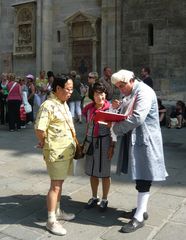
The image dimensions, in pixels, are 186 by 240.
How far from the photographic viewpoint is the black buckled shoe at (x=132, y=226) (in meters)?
4.62

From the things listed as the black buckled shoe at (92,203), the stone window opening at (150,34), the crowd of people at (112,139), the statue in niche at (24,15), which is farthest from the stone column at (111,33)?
the crowd of people at (112,139)

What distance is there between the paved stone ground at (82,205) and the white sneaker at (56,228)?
6 cm

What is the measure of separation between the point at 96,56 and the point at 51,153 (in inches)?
674

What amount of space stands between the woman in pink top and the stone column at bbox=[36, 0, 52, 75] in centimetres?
1049

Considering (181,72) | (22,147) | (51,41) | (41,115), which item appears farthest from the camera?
(51,41)

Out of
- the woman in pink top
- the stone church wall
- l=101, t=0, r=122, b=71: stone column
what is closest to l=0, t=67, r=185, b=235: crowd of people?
the woman in pink top

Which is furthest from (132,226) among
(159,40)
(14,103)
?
(159,40)

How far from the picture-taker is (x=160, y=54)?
19.3m

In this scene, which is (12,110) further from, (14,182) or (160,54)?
(160,54)

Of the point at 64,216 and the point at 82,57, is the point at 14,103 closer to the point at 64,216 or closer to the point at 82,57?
the point at 64,216

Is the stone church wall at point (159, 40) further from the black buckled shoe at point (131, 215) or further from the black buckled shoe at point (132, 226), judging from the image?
the black buckled shoe at point (132, 226)

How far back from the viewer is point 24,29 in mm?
24281

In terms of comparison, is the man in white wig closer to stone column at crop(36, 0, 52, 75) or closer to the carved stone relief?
stone column at crop(36, 0, 52, 75)

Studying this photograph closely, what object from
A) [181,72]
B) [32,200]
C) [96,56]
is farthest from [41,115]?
[96,56]
